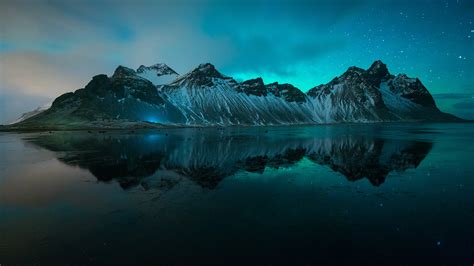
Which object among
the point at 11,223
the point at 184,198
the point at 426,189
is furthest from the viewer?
the point at 426,189

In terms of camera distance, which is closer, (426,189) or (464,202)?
(464,202)

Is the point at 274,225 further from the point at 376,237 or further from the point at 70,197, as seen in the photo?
the point at 70,197

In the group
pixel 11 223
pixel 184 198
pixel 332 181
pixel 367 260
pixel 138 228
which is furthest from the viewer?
pixel 332 181

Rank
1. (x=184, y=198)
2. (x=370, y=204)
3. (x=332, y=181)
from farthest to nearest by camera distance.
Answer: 1. (x=332, y=181)
2. (x=184, y=198)
3. (x=370, y=204)

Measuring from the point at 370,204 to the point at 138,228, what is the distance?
1596 centimetres

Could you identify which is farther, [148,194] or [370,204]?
[148,194]

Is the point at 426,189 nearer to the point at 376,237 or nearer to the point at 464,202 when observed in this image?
the point at 464,202

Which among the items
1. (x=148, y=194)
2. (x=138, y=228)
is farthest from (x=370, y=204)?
(x=148, y=194)

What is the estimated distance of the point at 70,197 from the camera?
21.5 m

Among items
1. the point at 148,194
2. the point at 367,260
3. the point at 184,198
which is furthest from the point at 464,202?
the point at 148,194

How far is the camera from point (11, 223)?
16.2 m

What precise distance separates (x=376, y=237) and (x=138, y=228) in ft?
42.9

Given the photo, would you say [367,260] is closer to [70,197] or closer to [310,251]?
[310,251]

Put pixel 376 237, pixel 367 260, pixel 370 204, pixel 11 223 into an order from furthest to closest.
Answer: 1. pixel 370 204
2. pixel 11 223
3. pixel 376 237
4. pixel 367 260
